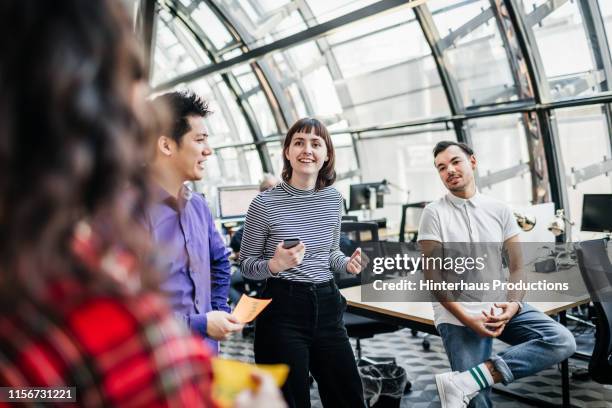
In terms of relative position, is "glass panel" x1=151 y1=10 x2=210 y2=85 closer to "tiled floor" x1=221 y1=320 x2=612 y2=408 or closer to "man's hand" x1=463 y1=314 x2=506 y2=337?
"tiled floor" x1=221 y1=320 x2=612 y2=408

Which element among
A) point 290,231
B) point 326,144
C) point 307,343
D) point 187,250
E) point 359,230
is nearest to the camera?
point 187,250

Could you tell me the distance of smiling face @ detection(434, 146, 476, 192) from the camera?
285cm

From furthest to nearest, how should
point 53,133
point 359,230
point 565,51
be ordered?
point 565,51 → point 359,230 → point 53,133

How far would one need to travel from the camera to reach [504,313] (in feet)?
8.81

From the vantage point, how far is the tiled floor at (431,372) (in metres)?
3.51

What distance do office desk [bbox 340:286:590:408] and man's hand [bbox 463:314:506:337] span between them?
1.03 feet

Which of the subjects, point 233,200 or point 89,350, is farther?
point 233,200

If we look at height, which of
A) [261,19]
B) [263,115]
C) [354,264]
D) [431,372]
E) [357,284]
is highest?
[261,19]

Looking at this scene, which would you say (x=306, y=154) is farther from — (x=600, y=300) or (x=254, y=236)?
(x=600, y=300)

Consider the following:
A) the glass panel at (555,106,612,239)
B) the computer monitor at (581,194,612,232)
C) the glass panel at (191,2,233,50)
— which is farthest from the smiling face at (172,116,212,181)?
the glass panel at (191,2,233,50)

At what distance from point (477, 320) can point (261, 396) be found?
2188 mm

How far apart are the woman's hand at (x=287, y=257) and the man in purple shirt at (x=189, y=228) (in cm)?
21

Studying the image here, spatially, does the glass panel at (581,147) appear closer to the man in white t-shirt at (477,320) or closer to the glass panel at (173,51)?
the man in white t-shirt at (477,320)

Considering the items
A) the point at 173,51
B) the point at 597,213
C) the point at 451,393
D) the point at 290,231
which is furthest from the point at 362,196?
the point at 173,51
